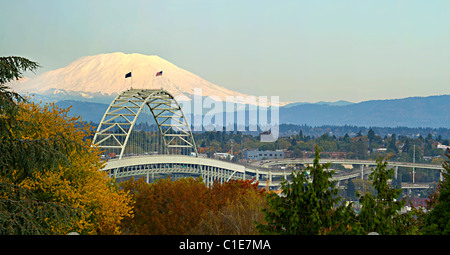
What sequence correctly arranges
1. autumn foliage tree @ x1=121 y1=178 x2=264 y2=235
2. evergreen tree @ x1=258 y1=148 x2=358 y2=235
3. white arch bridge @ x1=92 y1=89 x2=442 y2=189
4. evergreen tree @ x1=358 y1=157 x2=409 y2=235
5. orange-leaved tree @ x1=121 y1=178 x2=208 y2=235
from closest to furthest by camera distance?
evergreen tree @ x1=258 y1=148 x2=358 y2=235 < evergreen tree @ x1=358 y1=157 x2=409 y2=235 < autumn foliage tree @ x1=121 y1=178 x2=264 y2=235 < orange-leaved tree @ x1=121 y1=178 x2=208 y2=235 < white arch bridge @ x1=92 y1=89 x2=442 y2=189

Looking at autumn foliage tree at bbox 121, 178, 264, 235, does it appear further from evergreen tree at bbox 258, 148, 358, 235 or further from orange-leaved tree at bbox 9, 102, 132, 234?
evergreen tree at bbox 258, 148, 358, 235

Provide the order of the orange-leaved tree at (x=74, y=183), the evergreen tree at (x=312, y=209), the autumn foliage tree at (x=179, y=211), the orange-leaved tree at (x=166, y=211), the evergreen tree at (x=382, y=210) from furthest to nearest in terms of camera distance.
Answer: the orange-leaved tree at (x=166, y=211) → the autumn foliage tree at (x=179, y=211) → the orange-leaved tree at (x=74, y=183) → the evergreen tree at (x=382, y=210) → the evergreen tree at (x=312, y=209)

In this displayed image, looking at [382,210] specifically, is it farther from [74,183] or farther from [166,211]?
[166,211]

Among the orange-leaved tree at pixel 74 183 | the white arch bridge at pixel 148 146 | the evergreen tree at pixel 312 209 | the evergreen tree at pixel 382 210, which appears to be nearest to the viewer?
the evergreen tree at pixel 312 209

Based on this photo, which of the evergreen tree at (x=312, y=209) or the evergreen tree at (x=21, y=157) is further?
the evergreen tree at (x=21, y=157)

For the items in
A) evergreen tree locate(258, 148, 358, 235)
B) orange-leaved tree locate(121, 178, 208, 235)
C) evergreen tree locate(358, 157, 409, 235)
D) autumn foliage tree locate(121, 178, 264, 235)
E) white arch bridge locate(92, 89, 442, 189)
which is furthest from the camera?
white arch bridge locate(92, 89, 442, 189)

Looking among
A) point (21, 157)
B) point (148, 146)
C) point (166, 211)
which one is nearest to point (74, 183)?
point (21, 157)

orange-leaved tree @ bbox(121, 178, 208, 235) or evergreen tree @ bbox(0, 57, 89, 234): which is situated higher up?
evergreen tree @ bbox(0, 57, 89, 234)

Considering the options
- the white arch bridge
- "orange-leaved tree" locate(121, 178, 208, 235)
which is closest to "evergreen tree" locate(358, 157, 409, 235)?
"orange-leaved tree" locate(121, 178, 208, 235)

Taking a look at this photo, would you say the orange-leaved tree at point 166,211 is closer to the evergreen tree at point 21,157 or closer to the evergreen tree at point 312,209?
the evergreen tree at point 21,157

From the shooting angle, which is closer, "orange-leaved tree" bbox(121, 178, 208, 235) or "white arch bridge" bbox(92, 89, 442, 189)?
"orange-leaved tree" bbox(121, 178, 208, 235)

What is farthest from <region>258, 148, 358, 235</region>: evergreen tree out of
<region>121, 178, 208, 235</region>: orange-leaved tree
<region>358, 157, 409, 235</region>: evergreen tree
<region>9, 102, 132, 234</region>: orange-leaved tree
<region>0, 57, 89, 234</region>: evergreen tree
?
<region>121, 178, 208, 235</region>: orange-leaved tree

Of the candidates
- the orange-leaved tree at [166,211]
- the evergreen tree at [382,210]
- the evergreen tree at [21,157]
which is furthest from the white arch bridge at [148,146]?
the evergreen tree at [382,210]
